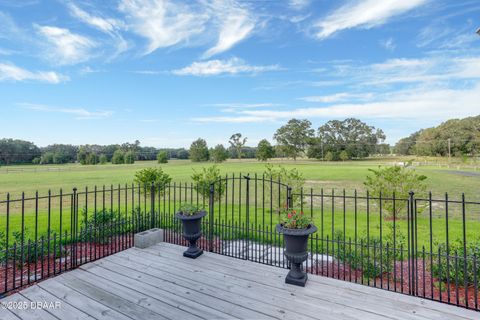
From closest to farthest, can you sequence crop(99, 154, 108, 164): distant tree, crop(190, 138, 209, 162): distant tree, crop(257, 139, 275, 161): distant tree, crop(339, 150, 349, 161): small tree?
1. crop(339, 150, 349, 161): small tree
2. crop(257, 139, 275, 161): distant tree
3. crop(99, 154, 108, 164): distant tree
4. crop(190, 138, 209, 162): distant tree

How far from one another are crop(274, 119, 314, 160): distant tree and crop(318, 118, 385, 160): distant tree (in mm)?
5142

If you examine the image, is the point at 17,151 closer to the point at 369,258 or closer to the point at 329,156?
the point at 369,258

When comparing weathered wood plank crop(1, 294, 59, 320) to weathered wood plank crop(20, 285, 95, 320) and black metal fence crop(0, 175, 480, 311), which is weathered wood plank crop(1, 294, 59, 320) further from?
black metal fence crop(0, 175, 480, 311)

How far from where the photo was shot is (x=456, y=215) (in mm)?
9680

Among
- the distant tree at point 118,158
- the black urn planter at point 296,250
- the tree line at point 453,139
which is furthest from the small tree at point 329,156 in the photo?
the black urn planter at point 296,250

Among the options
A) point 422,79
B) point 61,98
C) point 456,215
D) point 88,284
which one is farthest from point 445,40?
point 61,98

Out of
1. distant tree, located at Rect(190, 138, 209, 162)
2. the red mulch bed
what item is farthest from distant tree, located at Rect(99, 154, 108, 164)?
the red mulch bed

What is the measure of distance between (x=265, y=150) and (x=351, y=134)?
31.6 m

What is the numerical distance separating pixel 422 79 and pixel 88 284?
72.4 feet

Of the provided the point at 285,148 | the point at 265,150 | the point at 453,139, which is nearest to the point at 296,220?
the point at 265,150

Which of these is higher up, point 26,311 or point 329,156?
point 329,156

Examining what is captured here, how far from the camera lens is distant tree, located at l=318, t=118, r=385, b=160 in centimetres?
7475

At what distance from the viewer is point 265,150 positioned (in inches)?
2840

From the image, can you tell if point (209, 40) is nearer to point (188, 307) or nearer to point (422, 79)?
point (188, 307)
